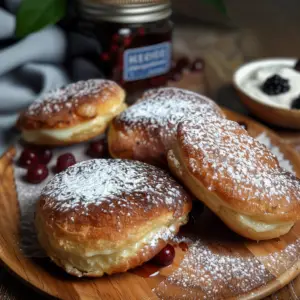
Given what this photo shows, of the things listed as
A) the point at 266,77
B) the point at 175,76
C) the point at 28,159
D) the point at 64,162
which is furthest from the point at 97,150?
the point at 266,77

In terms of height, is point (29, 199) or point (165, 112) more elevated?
point (165, 112)

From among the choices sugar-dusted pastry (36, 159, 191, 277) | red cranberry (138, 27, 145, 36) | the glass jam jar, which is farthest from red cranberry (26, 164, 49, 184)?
red cranberry (138, 27, 145, 36)

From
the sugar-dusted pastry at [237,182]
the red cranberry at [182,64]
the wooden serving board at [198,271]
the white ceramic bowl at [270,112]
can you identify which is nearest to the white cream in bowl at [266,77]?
the white ceramic bowl at [270,112]

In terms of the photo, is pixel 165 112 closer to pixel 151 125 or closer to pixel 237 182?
pixel 151 125

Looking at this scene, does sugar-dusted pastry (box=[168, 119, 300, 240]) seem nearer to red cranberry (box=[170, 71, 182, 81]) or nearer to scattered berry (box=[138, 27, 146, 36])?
scattered berry (box=[138, 27, 146, 36])

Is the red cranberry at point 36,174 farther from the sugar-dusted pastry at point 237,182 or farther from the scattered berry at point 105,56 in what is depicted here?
the scattered berry at point 105,56
